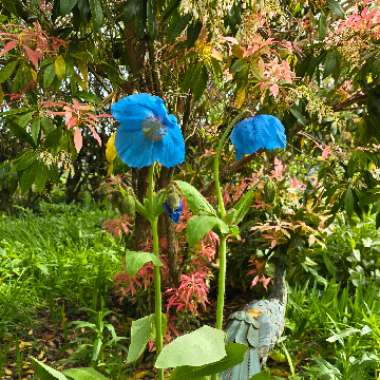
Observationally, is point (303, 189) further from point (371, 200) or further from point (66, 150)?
point (66, 150)

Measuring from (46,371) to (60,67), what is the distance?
0.82 metres

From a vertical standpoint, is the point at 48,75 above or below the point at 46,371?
above

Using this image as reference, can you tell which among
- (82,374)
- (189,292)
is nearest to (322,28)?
(189,292)

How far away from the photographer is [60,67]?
1.78 metres

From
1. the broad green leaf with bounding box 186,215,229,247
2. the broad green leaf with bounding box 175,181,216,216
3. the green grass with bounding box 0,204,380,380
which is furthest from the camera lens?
the green grass with bounding box 0,204,380,380

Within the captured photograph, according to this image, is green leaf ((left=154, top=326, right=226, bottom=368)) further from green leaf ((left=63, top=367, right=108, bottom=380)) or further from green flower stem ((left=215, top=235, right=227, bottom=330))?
green leaf ((left=63, top=367, right=108, bottom=380))

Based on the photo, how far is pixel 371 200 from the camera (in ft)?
Answer: 7.84

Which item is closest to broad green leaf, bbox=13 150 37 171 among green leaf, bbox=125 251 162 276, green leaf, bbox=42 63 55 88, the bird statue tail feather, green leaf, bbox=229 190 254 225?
green leaf, bbox=42 63 55 88

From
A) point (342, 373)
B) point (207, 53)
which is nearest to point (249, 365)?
point (342, 373)

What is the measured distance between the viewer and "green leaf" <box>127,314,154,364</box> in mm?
1592

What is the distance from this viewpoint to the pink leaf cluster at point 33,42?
1721 mm

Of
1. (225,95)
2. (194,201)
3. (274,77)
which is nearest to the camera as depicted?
(194,201)

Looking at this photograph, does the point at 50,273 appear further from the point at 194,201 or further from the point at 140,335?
the point at 194,201

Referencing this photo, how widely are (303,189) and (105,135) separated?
1.00 meters
